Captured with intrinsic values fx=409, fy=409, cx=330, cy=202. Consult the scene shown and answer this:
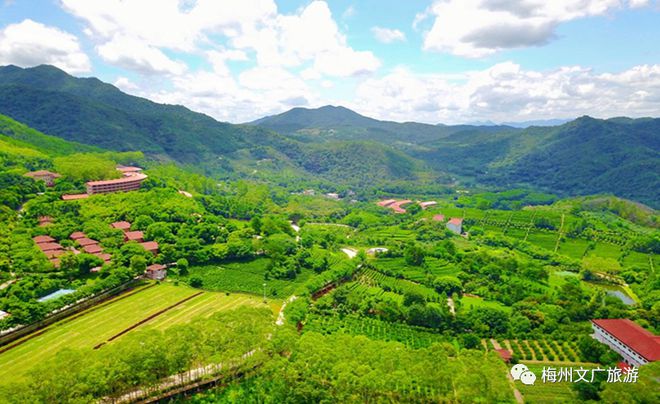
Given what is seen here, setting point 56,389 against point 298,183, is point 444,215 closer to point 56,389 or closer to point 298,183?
point 298,183

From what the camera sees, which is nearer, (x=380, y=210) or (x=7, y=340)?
(x=7, y=340)

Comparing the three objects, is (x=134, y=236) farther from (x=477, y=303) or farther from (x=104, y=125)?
(x=104, y=125)

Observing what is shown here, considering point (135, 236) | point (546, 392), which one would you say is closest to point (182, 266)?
point (135, 236)

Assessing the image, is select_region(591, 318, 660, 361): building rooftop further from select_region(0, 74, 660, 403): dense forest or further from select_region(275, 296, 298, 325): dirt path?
select_region(275, 296, 298, 325): dirt path

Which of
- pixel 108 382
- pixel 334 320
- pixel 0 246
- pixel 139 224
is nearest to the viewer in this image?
pixel 108 382

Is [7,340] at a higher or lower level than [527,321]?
higher

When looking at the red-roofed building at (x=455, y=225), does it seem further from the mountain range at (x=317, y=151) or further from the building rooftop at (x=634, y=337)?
the mountain range at (x=317, y=151)

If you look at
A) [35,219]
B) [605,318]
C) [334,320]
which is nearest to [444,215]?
[605,318]

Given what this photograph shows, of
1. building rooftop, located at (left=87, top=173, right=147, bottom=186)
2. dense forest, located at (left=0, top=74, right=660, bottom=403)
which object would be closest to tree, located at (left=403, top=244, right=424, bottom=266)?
dense forest, located at (left=0, top=74, right=660, bottom=403)
